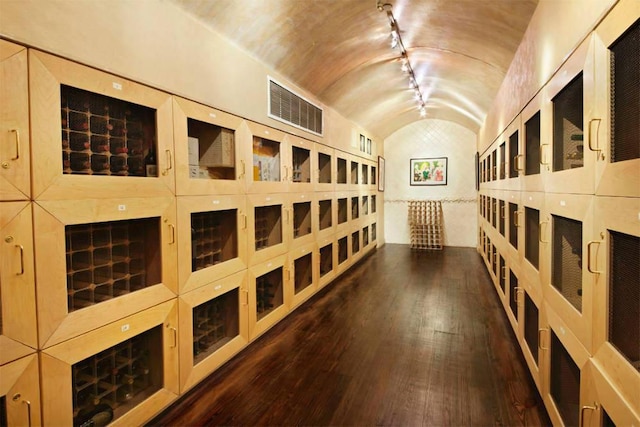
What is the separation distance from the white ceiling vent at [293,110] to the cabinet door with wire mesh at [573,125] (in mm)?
2321

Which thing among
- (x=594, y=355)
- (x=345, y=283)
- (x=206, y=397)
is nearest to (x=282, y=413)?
(x=206, y=397)

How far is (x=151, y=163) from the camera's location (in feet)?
7.03

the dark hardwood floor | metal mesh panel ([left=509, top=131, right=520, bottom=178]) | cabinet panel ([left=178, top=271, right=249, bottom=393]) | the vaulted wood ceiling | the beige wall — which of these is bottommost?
the dark hardwood floor

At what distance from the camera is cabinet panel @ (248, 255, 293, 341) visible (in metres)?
3.11

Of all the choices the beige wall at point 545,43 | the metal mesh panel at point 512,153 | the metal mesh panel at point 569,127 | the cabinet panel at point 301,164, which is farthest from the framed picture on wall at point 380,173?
the metal mesh panel at point 569,127

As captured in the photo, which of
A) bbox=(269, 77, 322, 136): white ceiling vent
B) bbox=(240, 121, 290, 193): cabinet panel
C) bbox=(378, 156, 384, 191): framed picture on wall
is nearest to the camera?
bbox=(240, 121, 290, 193): cabinet panel

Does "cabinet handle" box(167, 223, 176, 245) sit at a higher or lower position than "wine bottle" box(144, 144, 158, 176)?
lower

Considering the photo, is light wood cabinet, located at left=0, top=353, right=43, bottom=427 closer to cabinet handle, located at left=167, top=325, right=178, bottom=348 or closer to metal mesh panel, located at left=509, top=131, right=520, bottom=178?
cabinet handle, located at left=167, top=325, right=178, bottom=348

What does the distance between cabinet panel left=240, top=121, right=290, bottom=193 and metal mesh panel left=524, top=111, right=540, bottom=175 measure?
220 cm

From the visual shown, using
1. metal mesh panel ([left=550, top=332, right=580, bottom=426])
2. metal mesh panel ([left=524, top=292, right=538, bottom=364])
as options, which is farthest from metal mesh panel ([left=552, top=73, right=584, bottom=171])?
metal mesh panel ([left=524, top=292, right=538, bottom=364])

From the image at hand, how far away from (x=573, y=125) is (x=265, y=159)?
2.46 metres

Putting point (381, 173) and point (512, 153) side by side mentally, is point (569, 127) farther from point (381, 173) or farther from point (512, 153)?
point (381, 173)

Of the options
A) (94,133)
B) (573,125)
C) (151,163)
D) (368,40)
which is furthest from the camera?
(368,40)

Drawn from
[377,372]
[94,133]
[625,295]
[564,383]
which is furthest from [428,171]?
[94,133]
